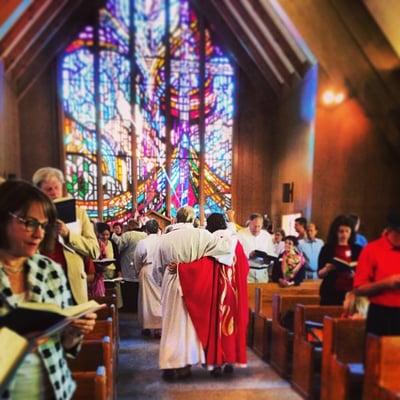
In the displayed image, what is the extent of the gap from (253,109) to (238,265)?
334 inches

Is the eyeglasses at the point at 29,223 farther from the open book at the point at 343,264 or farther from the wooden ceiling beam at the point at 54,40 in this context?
the wooden ceiling beam at the point at 54,40

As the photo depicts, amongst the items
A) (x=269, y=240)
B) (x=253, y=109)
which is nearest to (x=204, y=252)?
(x=269, y=240)

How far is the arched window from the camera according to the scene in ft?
33.4

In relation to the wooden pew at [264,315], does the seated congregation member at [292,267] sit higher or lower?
higher

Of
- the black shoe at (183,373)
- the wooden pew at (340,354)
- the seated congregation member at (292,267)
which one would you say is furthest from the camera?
the seated congregation member at (292,267)

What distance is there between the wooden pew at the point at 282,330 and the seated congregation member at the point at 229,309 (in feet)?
1.17

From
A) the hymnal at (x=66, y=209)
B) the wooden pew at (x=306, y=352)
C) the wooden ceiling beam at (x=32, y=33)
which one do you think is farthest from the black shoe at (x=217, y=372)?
the wooden ceiling beam at (x=32, y=33)

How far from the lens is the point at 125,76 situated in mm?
10383

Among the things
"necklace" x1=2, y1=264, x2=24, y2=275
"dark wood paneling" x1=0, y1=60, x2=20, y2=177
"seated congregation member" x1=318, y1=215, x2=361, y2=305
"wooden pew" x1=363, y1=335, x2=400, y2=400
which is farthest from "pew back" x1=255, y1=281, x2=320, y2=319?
"dark wood paneling" x1=0, y1=60, x2=20, y2=177

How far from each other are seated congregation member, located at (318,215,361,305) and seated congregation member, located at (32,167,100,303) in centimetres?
178

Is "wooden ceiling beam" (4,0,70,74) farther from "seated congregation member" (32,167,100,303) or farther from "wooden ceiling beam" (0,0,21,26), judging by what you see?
"seated congregation member" (32,167,100,303)

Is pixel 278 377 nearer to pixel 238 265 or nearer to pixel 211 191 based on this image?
pixel 238 265

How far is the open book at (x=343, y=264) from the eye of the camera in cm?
267

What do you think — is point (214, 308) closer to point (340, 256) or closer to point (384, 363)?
point (340, 256)
